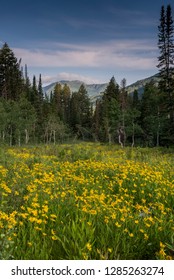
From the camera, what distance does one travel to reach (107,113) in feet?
218

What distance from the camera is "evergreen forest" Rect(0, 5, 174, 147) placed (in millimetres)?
38062

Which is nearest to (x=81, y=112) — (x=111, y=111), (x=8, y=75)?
(x=8, y=75)

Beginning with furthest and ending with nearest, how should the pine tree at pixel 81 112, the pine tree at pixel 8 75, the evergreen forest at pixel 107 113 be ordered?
the pine tree at pixel 81 112
the pine tree at pixel 8 75
the evergreen forest at pixel 107 113

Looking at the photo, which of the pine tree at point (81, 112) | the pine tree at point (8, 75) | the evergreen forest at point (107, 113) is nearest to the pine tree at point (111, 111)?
the evergreen forest at point (107, 113)

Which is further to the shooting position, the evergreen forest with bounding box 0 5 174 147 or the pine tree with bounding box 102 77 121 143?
the pine tree with bounding box 102 77 121 143

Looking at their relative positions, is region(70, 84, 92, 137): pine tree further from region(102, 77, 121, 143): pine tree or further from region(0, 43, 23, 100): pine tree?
region(0, 43, 23, 100): pine tree

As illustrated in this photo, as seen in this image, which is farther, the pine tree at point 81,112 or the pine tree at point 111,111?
the pine tree at point 81,112

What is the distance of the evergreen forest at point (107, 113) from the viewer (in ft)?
125

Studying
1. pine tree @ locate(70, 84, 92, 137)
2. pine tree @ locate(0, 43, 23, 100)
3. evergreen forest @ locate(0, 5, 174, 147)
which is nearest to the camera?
evergreen forest @ locate(0, 5, 174, 147)

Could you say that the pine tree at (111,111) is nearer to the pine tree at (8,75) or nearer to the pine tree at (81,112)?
the pine tree at (81,112)

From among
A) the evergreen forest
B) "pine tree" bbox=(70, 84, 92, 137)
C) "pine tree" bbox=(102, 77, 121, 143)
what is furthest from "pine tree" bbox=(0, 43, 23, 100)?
"pine tree" bbox=(70, 84, 92, 137)
